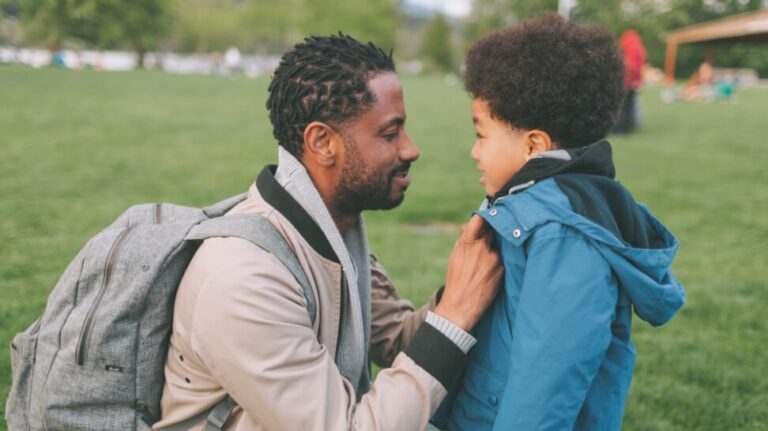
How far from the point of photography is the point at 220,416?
1995 mm

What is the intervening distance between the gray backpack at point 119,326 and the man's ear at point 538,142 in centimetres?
79

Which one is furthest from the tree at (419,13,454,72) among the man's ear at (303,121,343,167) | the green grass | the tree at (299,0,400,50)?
the man's ear at (303,121,343,167)

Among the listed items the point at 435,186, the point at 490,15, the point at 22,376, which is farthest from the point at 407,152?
the point at 490,15

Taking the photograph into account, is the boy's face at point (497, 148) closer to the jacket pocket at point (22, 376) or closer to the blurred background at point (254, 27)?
the jacket pocket at point (22, 376)

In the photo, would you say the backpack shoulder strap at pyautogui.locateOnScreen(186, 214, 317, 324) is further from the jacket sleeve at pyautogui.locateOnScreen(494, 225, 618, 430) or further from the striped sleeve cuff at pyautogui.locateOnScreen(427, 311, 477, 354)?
the jacket sleeve at pyautogui.locateOnScreen(494, 225, 618, 430)

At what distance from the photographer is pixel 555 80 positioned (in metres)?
2.12

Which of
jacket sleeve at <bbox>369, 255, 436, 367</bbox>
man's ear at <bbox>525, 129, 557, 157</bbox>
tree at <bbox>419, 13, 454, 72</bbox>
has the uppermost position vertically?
man's ear at <bbox>525, 129, 557, 157</bbox>

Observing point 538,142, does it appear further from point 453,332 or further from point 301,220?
point 301,220

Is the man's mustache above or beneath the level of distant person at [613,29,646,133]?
above

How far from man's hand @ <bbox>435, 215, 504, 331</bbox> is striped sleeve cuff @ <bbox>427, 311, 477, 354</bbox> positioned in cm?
2

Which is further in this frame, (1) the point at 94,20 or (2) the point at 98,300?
(1) the point at 94,20

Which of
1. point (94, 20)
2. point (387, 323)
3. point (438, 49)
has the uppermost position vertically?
point (94, 20)

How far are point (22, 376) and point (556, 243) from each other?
1564 mm

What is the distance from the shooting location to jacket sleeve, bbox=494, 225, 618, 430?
6.11 ft
